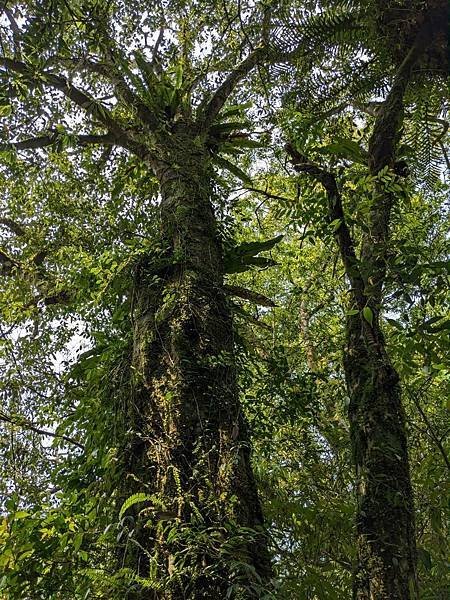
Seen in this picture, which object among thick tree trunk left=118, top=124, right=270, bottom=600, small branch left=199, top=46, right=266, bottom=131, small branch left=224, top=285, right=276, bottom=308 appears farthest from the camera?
small branch left=199, top=46, right=266, bottom=131

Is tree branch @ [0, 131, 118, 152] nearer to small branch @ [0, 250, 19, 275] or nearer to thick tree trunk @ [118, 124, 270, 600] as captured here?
small branch @ [0, 250, 19, 275]

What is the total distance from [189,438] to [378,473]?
0.71 m

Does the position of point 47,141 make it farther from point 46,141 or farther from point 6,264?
point 6,264

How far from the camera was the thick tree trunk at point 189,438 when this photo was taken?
5.55ft

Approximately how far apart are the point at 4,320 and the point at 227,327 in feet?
10.5

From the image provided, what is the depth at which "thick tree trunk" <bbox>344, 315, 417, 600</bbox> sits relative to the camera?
1754 millimetres

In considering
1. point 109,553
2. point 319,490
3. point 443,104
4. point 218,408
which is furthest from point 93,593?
point 443,104

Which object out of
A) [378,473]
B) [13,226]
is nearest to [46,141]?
[13,226]

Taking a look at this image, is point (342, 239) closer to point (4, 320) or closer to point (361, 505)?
point (361, 505)

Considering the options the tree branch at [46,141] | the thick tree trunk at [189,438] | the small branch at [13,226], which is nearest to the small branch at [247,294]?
the thick tree trunk at [189,438]

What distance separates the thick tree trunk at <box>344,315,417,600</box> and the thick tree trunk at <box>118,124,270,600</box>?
1.19 feet

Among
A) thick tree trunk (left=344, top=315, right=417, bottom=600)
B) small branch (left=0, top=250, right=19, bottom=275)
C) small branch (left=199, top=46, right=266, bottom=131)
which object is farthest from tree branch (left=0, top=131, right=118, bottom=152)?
thick tree trunk (left=344, top=315, right=417, bottom=600)

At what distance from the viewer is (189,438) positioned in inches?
83.0

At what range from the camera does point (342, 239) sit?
8.36ft
